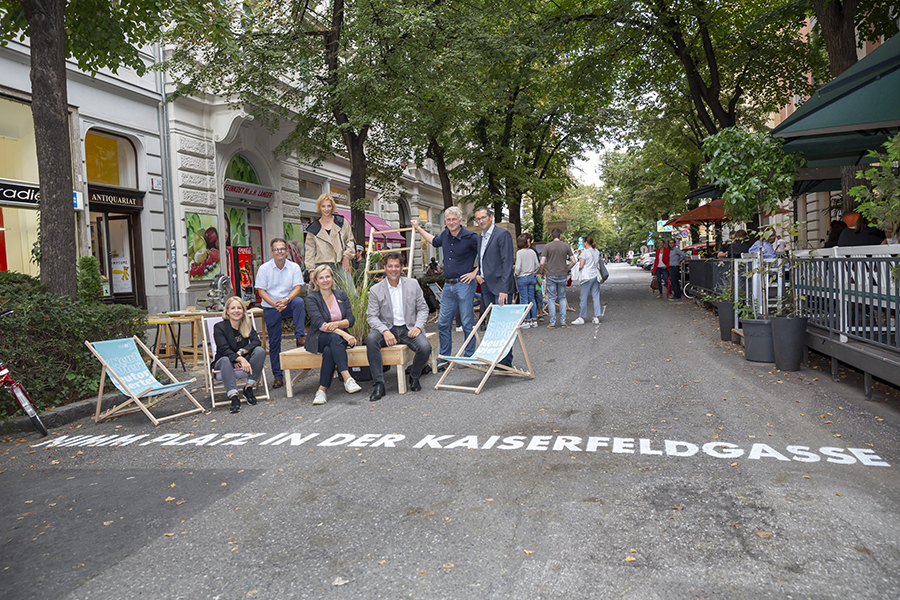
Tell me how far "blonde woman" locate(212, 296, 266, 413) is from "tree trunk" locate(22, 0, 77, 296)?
6.80ft

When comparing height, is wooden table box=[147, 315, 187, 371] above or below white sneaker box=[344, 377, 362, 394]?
above

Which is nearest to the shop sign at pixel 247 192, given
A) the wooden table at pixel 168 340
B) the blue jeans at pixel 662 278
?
the wooden table at pixel 168 340

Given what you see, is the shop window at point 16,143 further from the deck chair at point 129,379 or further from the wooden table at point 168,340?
the deck chair at point 129,379

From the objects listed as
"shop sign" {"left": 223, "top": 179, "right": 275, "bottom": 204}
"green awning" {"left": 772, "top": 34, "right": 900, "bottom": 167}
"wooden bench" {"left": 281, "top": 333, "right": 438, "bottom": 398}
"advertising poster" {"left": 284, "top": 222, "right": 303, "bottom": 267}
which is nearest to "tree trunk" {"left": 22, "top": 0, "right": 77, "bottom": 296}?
"wooden bench" {"left": 281, "top": 333, "right": 438, "bottom": 398}

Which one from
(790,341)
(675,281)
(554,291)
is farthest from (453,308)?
(675,281)

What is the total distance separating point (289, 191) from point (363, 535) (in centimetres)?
1933

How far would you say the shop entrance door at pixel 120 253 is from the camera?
15.1m

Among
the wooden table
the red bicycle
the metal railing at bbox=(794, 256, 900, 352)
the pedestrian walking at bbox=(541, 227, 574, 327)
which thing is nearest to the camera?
the metal railing at bbox=(794, 256, 900, 352)

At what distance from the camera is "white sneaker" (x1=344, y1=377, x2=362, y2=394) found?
7667 mm

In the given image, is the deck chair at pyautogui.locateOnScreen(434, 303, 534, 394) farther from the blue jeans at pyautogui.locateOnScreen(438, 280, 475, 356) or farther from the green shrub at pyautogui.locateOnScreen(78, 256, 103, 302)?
the green shrub at pyautogui.locateOnScreen(78, 256, 103, 302)

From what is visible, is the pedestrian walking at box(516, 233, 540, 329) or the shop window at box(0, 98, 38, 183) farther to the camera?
the pedestrian walking at box(516, 233, 540, 329)

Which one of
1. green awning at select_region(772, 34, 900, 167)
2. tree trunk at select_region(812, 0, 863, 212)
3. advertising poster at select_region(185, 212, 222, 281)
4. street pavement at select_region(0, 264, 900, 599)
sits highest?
tree trunk at select_region(812, 0, 863, 212)

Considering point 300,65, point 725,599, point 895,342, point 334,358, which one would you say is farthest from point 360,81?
point 725,599

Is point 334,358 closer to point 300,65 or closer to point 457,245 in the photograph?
point 457,245
